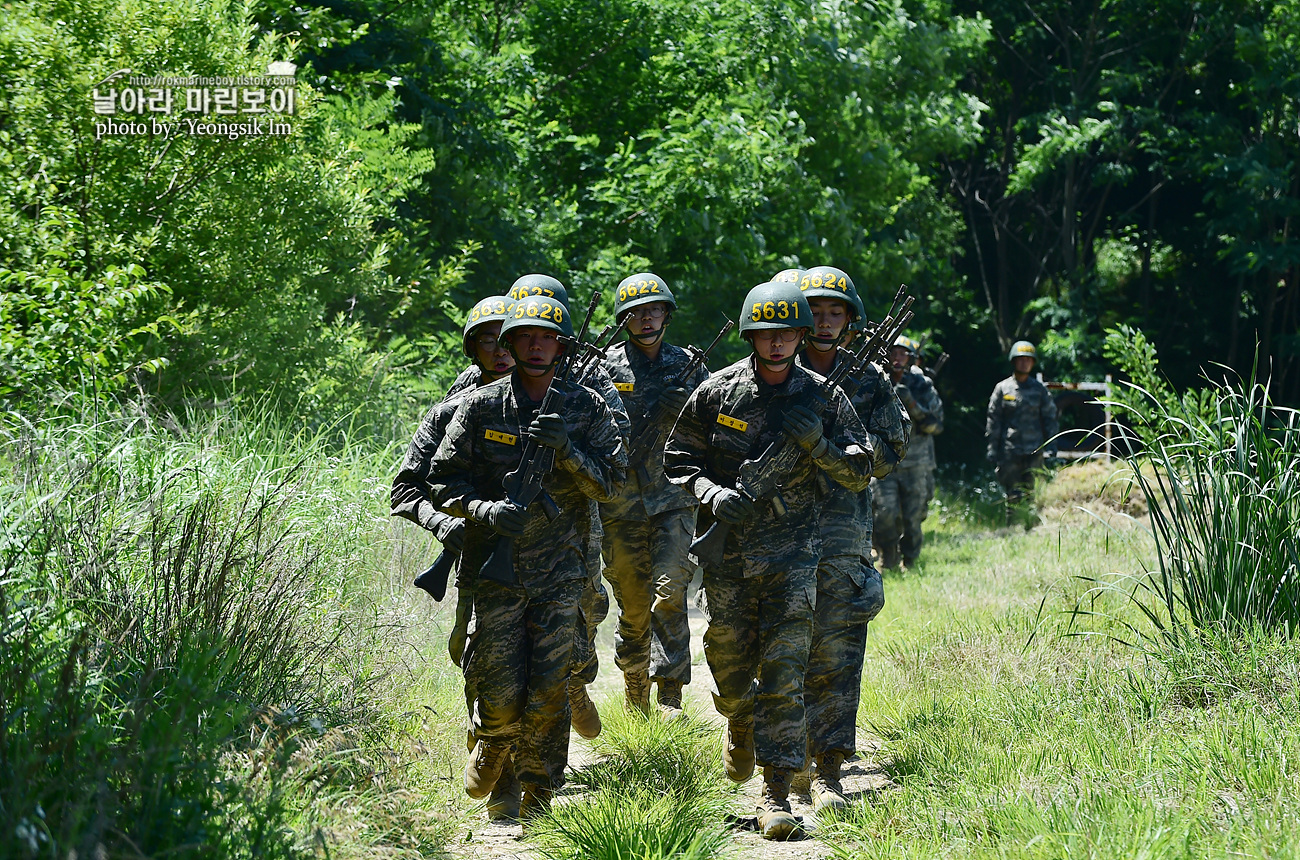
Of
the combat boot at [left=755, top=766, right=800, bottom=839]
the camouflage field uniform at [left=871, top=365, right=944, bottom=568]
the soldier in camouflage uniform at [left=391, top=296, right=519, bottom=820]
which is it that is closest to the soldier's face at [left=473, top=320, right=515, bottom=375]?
the soldier in camouflage uniform at [left=391, top=296, right=519, bottom=820]

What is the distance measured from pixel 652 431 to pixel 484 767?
2.49 metres

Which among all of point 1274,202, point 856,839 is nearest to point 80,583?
point 856,839

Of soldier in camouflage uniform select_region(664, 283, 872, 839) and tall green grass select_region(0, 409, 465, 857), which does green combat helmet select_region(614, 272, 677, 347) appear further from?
tall green grass select_region(0, 409, 465, 857)

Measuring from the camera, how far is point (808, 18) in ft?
49.8

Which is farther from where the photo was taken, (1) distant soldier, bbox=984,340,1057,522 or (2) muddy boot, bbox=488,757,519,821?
(1) distant soldier, bbox=984,340,1057,522

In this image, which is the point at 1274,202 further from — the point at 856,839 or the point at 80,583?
the point at 80,583

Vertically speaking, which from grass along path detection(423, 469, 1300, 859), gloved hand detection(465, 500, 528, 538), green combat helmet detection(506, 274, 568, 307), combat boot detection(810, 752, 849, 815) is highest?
green combat helmet detection(506, 274, 568, 307)

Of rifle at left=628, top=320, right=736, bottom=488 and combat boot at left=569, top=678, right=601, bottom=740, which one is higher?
rifle at left=628, top=320, right=736, bottom=488

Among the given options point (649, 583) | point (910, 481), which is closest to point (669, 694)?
point (649, 583)

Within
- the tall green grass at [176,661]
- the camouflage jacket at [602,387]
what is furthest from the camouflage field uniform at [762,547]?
the tall green grass at [176,661]

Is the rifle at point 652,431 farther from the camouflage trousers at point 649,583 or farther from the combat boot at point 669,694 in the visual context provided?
the combat boot at point 669,694

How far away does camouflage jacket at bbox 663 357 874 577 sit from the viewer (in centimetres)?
538

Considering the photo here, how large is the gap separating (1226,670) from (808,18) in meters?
11.5

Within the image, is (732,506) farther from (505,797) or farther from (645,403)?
(645,403)
